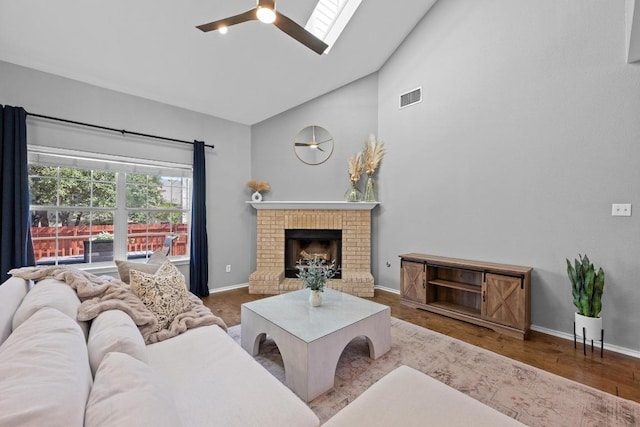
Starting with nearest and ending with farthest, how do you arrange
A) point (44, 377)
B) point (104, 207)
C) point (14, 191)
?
point (44, 377), point (14, 191), point (104, 207)

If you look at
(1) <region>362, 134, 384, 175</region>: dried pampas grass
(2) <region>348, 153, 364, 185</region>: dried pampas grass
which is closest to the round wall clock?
(2) <region>348, 153, 364, 185</region>: dried pampas grass

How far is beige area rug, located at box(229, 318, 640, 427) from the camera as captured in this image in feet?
5.38

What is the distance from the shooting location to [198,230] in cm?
397

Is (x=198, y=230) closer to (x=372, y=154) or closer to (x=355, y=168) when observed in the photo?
(x=355, y=168)

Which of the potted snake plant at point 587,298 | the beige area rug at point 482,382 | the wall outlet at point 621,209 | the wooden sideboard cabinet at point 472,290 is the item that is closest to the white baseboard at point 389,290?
the wooden sideboard cabinet at point 472,290

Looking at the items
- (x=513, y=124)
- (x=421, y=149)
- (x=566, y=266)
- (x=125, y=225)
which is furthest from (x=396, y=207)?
(x=125, y=225)

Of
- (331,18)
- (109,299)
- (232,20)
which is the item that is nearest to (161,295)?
(109,299)

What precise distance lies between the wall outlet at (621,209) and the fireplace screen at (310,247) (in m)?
3.08

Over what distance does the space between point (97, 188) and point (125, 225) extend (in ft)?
1.81

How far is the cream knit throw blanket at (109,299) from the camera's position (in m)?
1.66

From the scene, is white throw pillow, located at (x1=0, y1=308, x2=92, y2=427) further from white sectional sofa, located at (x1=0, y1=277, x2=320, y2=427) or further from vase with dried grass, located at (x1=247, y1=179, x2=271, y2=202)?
vase with dried grass, located at (x1=247, y1=179, x2=271, y2=202)

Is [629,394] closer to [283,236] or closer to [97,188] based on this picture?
[283,236]

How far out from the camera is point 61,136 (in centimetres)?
302

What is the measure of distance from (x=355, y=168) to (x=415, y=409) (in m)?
3.51
